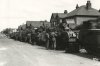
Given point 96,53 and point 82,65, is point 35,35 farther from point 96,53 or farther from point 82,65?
point 82,65

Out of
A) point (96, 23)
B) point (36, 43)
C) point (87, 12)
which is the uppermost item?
point (87, 12)

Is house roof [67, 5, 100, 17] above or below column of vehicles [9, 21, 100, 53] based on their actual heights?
above

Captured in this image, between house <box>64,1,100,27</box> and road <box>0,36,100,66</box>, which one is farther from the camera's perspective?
house <box>64,1,100,27</box>

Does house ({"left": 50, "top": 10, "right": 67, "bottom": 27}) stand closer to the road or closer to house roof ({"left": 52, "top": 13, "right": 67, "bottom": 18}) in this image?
house roof ({"left": 52, "top": 13, "right": 67, "bottom": 18})

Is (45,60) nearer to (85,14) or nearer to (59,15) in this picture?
(85,14)

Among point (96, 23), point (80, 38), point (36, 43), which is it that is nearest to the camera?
point (96, 23)

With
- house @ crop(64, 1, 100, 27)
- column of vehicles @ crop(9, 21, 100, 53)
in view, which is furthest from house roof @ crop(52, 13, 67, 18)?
column of vehicles @ crop(9, 21, 100, 53)

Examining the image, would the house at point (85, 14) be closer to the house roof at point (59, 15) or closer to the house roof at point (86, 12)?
the house roof at point (86, 12)

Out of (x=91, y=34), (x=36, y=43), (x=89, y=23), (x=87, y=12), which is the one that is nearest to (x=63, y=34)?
(x=89, y=23)

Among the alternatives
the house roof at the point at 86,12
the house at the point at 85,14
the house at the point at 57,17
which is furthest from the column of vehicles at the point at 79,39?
the house at the point at 57,17

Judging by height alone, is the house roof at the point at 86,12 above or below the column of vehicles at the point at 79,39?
above

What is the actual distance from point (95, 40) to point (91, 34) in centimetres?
84

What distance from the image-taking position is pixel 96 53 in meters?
17.7

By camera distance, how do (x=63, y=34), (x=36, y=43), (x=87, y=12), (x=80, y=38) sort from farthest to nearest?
1. (x=87, y=12)
2. (x=36, y=43)
3. (x=63, y=34)
4. (x=80, y=38)
